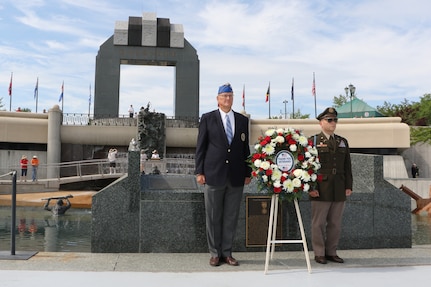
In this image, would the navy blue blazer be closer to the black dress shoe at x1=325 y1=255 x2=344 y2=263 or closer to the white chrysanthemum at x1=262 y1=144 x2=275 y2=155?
the white chrysanthemum at x1=262 y1=144 x2=275 y2=155

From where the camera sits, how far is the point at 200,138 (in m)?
4.98

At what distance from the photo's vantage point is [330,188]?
5.09 m

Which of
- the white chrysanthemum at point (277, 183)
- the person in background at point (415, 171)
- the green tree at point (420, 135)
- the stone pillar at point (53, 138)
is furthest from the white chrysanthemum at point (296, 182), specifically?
the green tree at point (420, 135)

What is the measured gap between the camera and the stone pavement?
407 centimetres

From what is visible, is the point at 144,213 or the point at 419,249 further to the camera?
the point at 419,249

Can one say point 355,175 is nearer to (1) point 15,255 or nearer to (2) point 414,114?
(1) point 15,255

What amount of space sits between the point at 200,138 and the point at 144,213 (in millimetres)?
1527

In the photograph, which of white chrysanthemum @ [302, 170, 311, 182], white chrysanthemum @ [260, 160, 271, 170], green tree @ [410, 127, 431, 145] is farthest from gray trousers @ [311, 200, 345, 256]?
green tree @ [410, 127, 431, 145]

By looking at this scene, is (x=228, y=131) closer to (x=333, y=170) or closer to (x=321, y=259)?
(x=333, y=170)

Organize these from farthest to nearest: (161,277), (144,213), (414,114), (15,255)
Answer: (414,114), (144,213), (15,255), (161,277)

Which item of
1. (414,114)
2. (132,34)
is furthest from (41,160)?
(414,114)

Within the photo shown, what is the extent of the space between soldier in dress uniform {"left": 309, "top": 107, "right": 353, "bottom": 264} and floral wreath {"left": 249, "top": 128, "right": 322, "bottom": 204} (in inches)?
15.6

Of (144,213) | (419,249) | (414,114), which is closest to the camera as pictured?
(144,213)

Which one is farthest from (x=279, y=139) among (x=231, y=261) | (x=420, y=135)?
(x=420, y=135)
